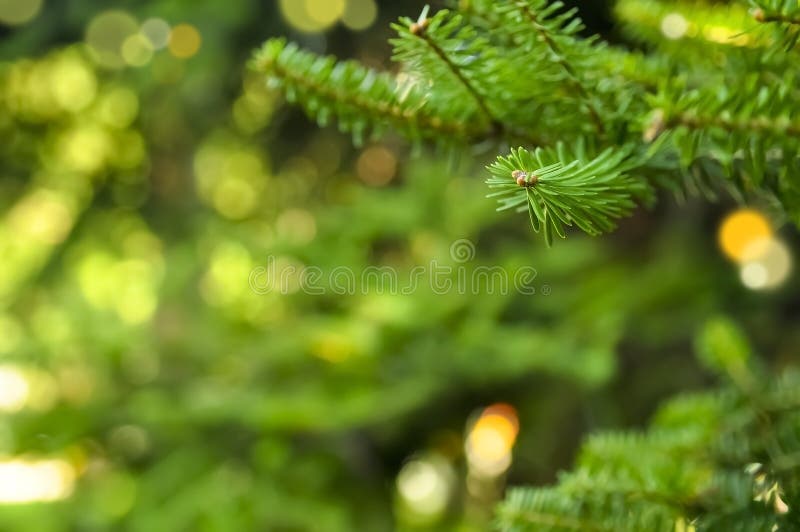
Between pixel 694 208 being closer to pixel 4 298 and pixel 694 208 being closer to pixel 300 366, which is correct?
pixel 300 366

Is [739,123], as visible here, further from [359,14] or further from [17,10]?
[17,10]

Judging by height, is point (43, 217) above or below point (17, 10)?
below

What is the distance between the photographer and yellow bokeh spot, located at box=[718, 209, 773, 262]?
109cm

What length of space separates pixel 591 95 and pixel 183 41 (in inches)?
42.2

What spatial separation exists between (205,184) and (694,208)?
3.33 feet

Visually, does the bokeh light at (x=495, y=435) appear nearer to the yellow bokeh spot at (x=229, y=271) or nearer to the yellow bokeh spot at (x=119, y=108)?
the yellow bokeh spot at (x=229, y=271)

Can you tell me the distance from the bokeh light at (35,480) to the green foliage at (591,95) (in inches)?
37.3

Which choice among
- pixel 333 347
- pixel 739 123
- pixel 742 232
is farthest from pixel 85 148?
pixel 739 123

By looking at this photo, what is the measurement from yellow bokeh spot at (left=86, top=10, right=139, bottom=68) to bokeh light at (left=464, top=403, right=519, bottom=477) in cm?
84

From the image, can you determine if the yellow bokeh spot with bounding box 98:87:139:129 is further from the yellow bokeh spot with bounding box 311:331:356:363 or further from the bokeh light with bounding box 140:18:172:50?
the yellow bokeh spot with bounding box 311:331:356:363

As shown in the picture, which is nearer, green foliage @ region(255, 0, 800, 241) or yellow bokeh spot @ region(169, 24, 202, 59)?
green foliage @ region(255, 0, 800, 241)

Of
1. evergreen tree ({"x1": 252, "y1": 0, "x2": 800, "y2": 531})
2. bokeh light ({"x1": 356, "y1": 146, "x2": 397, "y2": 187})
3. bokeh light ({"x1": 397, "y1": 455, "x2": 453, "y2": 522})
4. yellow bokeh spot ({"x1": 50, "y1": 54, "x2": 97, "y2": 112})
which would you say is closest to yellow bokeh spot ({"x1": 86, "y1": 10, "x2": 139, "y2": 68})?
yellow bokeh spot ({"x1": 50, "y1": 54, "x2": 97, "y2": 112})

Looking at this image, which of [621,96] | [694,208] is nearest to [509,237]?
[694,208]

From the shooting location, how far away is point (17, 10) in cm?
125
